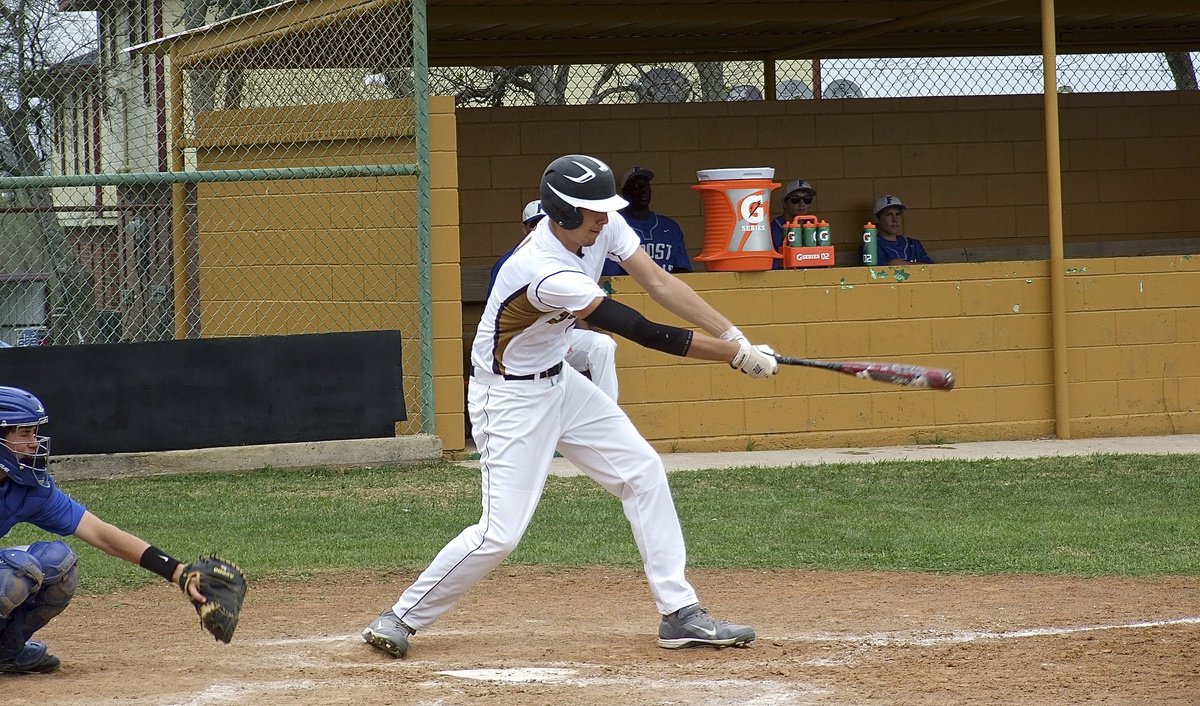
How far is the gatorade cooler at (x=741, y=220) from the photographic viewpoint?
408 inches

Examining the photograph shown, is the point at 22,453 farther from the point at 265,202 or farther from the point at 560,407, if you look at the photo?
the point at 265,202

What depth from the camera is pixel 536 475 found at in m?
4.98

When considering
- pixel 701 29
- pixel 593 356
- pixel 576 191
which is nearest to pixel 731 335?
pixel 576 191

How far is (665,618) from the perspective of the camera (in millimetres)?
5039

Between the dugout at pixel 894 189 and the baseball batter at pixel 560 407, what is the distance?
4.87 meters

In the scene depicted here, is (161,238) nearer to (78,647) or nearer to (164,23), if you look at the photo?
(164,23)

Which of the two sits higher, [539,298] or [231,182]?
[231,182]

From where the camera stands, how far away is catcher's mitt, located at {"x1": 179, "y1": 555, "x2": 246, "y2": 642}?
4.47 m

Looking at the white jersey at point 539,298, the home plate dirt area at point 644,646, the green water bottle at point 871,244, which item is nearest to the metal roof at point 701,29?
the green water bottle at point 871,244

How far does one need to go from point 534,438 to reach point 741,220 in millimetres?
5709

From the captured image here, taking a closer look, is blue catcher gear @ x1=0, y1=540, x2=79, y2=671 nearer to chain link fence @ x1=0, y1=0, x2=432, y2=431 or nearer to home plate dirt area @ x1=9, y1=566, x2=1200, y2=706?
home plate dirt area @ x1=9, y1=566, x2=1200, y2=706

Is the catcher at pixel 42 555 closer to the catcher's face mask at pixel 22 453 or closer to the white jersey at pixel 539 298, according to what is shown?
the catcher's face mask at pixel 22 453

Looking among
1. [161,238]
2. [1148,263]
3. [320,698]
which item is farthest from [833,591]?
[161,238]

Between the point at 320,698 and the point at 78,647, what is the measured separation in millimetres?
1348
